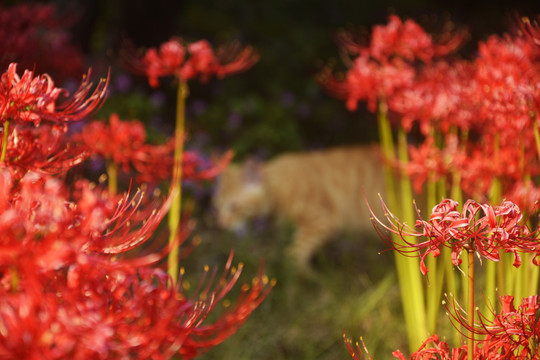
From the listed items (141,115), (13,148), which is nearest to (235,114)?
(141,115)

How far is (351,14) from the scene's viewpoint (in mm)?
6391

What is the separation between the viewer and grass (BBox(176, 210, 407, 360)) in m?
2.51

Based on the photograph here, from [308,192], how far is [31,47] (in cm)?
312

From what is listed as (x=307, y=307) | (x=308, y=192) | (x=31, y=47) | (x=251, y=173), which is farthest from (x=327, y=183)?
(x=31, y=47)

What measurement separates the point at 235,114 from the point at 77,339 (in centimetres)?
496

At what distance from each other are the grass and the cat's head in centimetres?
54

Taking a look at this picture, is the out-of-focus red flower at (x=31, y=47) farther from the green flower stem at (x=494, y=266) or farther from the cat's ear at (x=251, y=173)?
the cat's ear at (x=251, y=173)

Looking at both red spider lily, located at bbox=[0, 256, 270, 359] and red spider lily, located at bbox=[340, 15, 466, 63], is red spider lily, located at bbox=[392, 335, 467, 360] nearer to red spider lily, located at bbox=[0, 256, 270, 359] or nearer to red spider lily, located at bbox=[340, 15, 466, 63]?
red spider lily, located at bbox=[0, 256, 270, 359]

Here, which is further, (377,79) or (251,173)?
(251,173)

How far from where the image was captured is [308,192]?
14.9 feet

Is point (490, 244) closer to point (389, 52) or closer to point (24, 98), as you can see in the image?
point (24, 98)

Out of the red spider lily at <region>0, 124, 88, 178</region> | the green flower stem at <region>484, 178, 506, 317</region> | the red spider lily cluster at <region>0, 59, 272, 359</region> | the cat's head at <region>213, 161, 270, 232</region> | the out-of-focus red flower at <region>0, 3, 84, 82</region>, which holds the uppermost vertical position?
the out-of-focus red flower at <region>0, 3, 84, 82</region>

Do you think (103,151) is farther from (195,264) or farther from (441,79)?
(195,264)

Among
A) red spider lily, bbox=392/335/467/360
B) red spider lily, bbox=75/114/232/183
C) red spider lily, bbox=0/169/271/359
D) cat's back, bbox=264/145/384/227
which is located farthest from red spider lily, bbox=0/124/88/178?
cat's back, bbox=264/145/384/227
